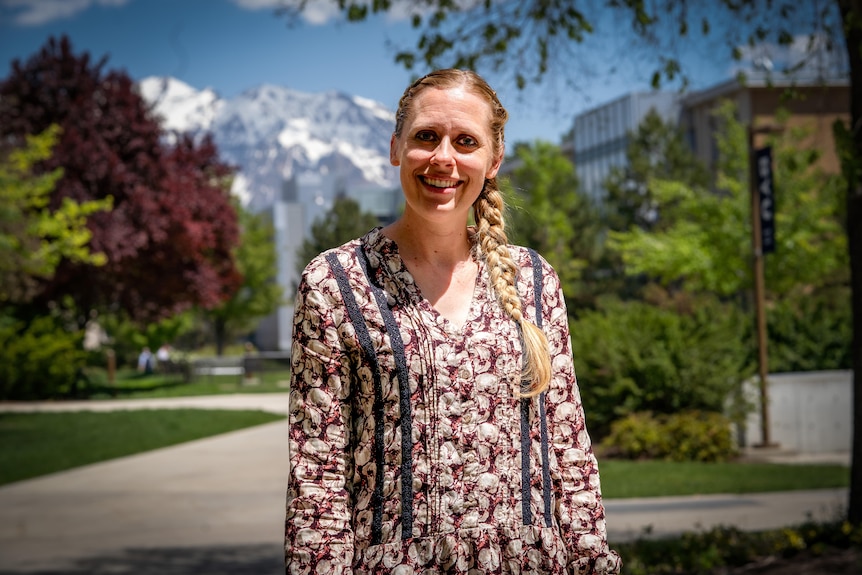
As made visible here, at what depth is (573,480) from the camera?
8.42 ft

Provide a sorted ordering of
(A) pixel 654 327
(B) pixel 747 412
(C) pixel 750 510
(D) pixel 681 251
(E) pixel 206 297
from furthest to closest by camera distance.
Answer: (E) pixel 206 297, (D) pixel 681 251, (A) pixel 654 327, (B) pixel 747 412, (C) pixel 750 510

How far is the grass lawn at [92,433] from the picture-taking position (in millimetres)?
15508

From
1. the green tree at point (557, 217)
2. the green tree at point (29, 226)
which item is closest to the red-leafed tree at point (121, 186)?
the green tree at point (29, 226)

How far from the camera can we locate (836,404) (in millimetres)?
16688

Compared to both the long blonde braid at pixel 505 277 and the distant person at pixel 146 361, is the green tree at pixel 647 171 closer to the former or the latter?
the distant person at pixel 146 361

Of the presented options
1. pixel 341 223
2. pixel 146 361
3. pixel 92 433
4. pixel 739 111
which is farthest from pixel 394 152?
pixel 341 223

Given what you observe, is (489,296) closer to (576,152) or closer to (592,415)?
(592,415)

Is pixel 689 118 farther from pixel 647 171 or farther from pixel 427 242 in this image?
pixel 427 242

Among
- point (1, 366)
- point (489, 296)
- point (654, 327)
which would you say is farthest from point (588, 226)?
point (489, 296)

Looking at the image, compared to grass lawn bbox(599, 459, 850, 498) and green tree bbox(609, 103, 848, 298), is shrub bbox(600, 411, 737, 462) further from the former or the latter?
green tree bbox(609, 103, 848, 298)

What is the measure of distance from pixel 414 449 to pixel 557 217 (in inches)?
1735

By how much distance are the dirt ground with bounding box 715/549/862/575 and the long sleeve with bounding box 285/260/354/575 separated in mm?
5202

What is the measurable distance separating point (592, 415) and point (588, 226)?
35.7m

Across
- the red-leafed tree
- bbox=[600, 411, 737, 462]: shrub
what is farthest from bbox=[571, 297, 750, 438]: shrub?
the red-leafed tree
